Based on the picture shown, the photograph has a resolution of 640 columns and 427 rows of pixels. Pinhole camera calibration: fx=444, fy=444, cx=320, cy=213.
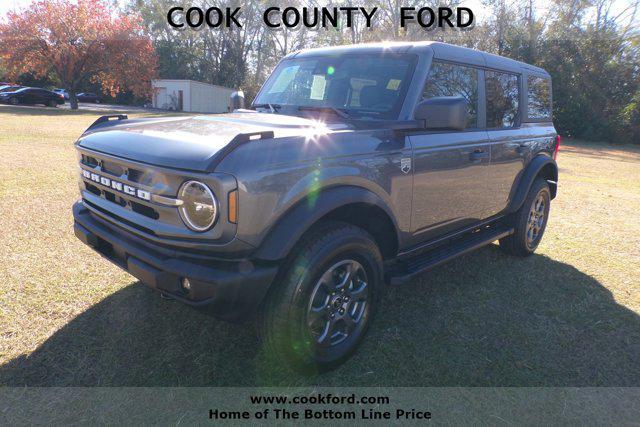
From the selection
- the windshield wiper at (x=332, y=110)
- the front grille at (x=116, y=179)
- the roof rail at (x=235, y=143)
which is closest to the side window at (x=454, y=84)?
the windshield wiper at (x=332, y=110)

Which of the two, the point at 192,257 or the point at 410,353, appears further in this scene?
the point at 410,353

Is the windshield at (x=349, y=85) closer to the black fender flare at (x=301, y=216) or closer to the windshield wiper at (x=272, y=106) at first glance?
the windshield wiper at (x=272, y=106)

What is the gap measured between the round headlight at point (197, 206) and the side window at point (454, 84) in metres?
1.90

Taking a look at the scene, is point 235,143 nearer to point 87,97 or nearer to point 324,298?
point 324,298

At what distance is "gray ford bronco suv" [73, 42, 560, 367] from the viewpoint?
228 centimetres

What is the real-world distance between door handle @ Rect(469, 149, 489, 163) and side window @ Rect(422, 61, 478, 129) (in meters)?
0.23

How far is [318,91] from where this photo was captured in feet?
11.9

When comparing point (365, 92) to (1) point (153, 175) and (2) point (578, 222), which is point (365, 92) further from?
(2) point (578, 222)

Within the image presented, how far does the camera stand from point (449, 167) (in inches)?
137

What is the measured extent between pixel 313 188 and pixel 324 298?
719 millimetres

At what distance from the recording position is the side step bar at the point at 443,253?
3.19m

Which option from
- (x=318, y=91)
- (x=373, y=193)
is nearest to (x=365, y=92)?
(x=318, y=91)

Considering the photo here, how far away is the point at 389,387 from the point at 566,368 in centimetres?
127

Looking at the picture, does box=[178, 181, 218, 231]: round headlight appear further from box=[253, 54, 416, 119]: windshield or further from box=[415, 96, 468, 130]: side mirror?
box=[415, 96, 468, 130]: side mirror
